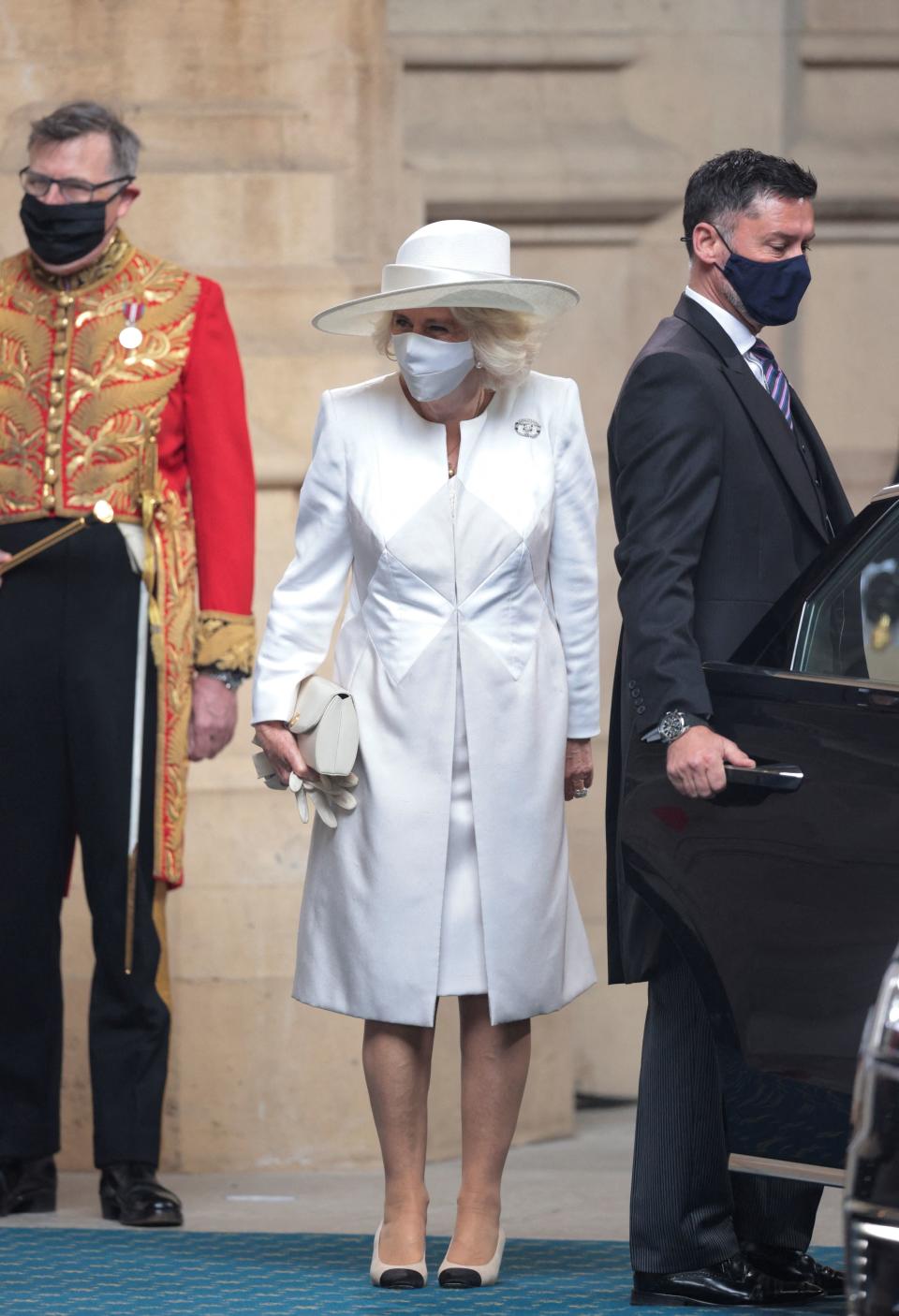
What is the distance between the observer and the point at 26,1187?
537 cm

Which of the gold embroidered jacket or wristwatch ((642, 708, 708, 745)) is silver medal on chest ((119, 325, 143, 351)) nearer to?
the gold embroidered jacket

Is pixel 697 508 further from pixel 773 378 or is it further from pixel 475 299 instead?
pixel 475 299

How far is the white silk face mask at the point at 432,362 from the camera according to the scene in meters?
4.56

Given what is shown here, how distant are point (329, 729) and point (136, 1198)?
4.30 feet

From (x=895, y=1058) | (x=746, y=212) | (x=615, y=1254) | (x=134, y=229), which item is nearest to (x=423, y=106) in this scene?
(x=134, y=229)

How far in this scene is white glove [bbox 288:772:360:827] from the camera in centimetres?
458

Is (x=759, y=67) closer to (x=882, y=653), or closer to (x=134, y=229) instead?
(x=134, y=229)

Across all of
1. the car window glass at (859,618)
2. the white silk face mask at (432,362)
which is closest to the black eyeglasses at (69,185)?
the white silk face mask at (432,362)

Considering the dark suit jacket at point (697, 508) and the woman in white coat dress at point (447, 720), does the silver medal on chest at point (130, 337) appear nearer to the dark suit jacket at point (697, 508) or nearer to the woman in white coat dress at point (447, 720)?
the woman in white coat dress at point (447, 720)

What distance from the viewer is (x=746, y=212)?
4.39m

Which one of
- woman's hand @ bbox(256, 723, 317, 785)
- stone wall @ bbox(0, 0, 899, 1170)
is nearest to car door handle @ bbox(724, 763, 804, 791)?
woman's hand @ bbox(256, 723, 317, 785)

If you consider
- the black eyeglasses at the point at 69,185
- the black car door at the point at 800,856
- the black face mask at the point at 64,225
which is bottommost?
the black car door at the point at 800,856

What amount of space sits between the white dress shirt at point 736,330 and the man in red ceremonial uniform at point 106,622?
129 centimetres

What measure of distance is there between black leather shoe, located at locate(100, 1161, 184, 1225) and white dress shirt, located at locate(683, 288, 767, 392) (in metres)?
2.14
